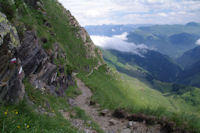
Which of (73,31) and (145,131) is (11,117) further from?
(73,31)

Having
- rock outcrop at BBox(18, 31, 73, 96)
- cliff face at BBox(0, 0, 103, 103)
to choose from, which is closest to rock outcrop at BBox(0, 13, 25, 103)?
cliff face at BBox(0, 0, 103, 103)

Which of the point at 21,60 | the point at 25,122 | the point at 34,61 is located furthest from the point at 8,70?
the point at 34,61

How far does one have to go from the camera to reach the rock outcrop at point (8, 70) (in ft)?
24.8

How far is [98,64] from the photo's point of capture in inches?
2985

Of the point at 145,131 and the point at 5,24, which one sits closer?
the point at 5,24

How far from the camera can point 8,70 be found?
313 inches

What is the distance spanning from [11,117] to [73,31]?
6750 centimetres

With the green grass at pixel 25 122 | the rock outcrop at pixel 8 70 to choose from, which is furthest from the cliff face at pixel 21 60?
the green grass at pixel 25 122

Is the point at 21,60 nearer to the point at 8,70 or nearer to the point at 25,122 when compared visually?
the point at 8,70

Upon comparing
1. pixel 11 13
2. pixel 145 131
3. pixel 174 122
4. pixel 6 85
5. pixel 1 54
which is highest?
pixel 11 13

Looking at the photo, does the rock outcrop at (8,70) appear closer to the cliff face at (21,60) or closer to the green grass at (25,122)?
the cliff face at (21,60)

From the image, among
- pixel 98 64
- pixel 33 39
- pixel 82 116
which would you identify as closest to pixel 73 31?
pixel 98 64

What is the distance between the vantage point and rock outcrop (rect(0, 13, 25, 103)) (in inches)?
298

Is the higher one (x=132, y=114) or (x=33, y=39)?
(x=33, y=39)
